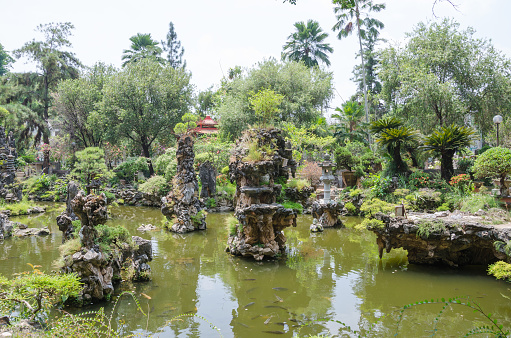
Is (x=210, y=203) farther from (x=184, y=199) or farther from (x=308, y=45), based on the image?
(x=308, y=45)

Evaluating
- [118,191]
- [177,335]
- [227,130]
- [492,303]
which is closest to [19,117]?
[118,191]

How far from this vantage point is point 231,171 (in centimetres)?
1025

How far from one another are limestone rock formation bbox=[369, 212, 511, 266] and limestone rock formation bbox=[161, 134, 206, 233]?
7214 millimetres

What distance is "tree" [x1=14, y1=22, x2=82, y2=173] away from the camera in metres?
26.3

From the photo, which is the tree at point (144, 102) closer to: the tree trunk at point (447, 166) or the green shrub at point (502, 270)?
the tree trunk at point (447, 166)

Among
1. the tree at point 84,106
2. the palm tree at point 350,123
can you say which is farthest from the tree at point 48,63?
the palm tree at point 350,123

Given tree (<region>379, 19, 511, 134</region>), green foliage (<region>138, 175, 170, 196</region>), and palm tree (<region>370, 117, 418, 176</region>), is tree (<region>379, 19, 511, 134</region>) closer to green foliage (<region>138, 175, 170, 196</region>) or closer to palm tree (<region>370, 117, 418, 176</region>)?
palm tree (<region>370, 117, 418, 176</region>)

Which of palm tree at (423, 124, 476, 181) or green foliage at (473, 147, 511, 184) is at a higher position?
palm tree at (423, 124, 476, 181)

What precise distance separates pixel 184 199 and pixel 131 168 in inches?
446

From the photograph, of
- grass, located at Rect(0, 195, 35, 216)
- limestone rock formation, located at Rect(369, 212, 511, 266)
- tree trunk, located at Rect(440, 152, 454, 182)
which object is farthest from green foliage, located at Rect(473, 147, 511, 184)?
grass, located at Rect(0, 195, 35, 216)

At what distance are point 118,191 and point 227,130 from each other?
26.8 feet

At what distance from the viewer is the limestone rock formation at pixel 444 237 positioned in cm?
770

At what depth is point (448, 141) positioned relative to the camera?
13391 millimetres

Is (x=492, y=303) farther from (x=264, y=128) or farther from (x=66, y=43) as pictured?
(x=66, y=43)
